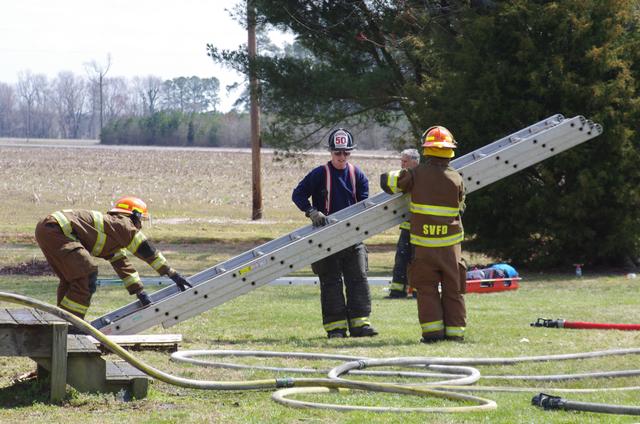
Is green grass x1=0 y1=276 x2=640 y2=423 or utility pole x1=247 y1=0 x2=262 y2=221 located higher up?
utility pole x1=247 y1=0 x2=262 y2=221

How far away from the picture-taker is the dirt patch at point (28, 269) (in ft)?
58.8

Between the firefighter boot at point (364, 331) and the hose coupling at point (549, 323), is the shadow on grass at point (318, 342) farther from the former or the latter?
the hose coupling at point (549, 323)

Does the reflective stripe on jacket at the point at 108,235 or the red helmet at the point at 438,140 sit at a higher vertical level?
the red helmet at the point at 438,140

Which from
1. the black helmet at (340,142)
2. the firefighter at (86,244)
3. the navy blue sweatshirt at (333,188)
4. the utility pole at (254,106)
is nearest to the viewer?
the firefighter at (86,244)

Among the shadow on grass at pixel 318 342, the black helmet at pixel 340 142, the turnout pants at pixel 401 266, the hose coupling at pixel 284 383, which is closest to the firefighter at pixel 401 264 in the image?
the turnout pants at pixel 401 266

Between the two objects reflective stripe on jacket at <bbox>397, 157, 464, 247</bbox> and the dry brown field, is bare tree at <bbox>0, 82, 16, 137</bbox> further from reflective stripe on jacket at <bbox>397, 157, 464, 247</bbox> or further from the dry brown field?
reflective stripe on jacket at <bbox>397, 157, 464, 247</bbox>

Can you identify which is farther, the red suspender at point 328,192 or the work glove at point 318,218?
the red suspender at point 328,192

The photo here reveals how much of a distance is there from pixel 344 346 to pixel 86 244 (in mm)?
2422

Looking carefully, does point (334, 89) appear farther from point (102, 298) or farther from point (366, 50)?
point (102, 298)

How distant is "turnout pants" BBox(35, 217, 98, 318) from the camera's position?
9023mm

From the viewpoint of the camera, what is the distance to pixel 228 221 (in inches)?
1255

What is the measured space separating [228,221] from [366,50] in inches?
349

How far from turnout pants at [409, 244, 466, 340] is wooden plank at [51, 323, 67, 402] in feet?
12.1

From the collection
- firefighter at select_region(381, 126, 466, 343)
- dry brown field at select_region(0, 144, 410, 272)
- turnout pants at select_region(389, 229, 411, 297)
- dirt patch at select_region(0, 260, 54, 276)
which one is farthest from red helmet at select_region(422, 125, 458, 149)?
dry brown field at select_region(0, 144, 410, 272)
